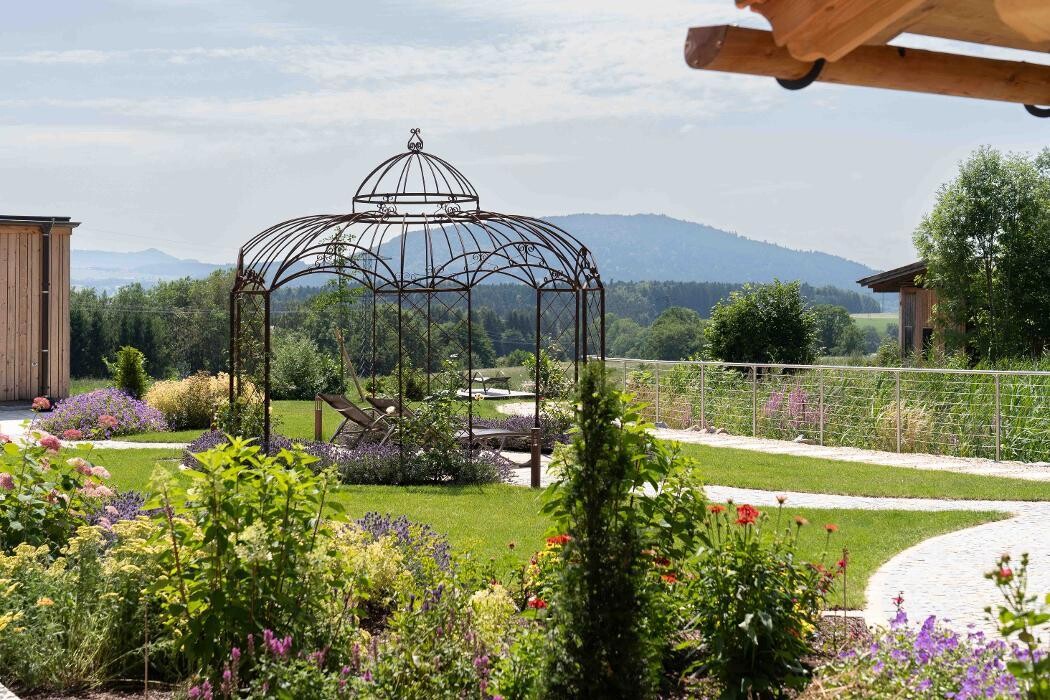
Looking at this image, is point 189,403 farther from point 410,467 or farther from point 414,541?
point 414,541

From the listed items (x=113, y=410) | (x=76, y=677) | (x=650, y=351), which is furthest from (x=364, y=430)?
(x=650, y=351)

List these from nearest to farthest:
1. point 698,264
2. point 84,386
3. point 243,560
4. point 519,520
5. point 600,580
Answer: point 600,580 → point 243,560 → point 519,520 → point 84,386 → point 698,264

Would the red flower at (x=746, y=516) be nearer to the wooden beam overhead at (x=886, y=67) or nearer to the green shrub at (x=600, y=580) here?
the green shrub at (x=600, y=580)

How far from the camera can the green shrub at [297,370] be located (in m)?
19.6

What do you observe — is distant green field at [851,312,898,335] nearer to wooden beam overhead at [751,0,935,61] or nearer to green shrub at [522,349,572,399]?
green shrub at [522,349,572,399]

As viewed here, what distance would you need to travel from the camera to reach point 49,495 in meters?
5.16

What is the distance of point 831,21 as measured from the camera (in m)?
2.18

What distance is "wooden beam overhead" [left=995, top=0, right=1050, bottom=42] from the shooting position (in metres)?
2.21

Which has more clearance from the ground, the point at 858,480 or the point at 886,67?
the point at 886,67

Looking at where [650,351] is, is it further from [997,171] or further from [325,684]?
[325,684]

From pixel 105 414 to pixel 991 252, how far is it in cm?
1604

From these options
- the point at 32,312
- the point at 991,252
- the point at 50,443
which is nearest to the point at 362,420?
the point at 50,443

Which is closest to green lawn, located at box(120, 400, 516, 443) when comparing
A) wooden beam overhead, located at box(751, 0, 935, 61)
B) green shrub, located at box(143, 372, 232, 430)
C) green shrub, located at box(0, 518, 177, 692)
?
green shrub, located at box(143, 372, 232, 430)

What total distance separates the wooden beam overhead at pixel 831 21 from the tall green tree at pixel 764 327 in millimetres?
16505
